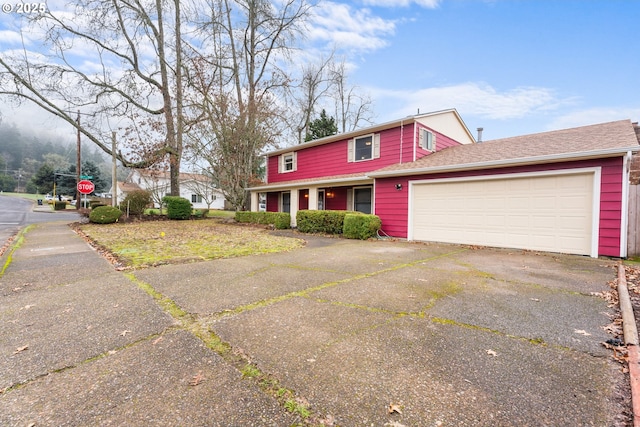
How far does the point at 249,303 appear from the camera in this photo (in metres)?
3.14

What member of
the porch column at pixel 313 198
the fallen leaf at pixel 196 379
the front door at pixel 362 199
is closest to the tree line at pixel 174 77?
the porch column at pixel 313 198

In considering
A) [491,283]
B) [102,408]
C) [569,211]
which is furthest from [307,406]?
[569,211]

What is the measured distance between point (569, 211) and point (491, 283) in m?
4.36

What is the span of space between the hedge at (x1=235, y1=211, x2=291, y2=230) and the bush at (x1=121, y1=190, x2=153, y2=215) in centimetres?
584

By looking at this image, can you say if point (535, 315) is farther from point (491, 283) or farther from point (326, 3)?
point (326, 3)

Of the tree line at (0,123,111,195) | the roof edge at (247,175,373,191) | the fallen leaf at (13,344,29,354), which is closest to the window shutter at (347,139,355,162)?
the roof edge at (247,175,373,191)

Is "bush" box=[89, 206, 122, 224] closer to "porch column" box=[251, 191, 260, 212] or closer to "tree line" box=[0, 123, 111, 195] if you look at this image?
"porch column" box=[251, 191, 260, 212]

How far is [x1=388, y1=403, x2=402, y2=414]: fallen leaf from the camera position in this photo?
58.5 inches

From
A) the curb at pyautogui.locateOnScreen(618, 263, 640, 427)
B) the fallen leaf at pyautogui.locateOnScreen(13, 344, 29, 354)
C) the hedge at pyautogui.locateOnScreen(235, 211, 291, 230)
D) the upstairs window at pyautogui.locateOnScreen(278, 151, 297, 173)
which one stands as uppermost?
the upstairs window at pyautogui.locateOnScreen(278, 151, 297, 173)

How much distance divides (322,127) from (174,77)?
431 inches

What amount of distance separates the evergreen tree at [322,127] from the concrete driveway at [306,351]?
63.5ft

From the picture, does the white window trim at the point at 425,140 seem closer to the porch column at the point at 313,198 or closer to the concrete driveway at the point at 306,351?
the porch column at the point at 313,198

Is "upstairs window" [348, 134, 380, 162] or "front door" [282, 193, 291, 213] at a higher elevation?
"upstairs window" [348, 134, 380, 162]

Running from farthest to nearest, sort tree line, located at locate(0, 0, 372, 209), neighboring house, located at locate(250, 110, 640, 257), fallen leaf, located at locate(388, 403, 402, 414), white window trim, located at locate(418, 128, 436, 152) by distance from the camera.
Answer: tree line, located at locate(0, 0, 372, 209) → white window trim, located at locate(418, 128, 436, 152) → neighboring house, located at locate(250, 110, 640, 257) → fallen leaf, located at locate(388, 403, 402, 414)
